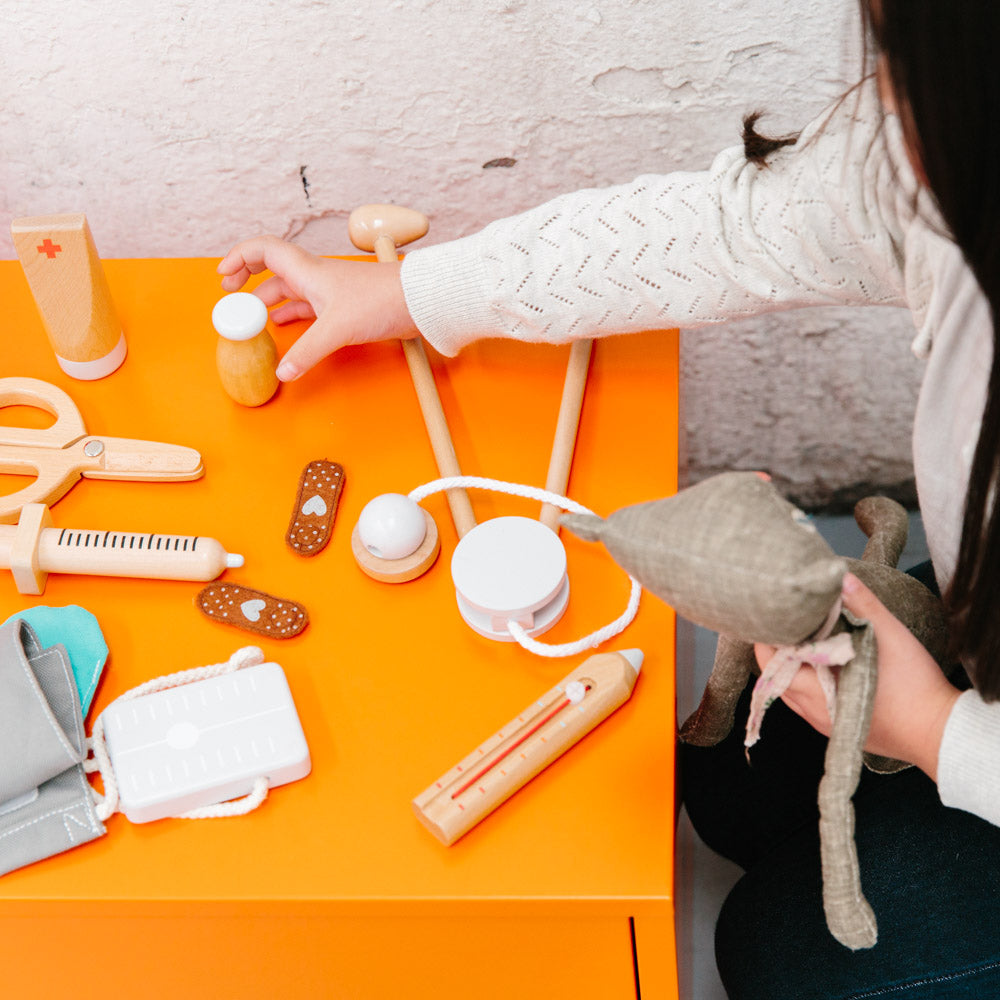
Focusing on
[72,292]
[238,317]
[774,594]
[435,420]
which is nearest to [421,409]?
[435,420]

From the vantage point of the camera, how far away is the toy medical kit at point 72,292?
2.07 feet

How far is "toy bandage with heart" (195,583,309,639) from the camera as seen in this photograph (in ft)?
1.92

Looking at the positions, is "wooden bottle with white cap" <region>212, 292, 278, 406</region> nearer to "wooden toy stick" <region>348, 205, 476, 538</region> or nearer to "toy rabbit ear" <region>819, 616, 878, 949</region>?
"wooden toy stick" <region>348, 205, 476, 538</region>

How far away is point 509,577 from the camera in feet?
1.87

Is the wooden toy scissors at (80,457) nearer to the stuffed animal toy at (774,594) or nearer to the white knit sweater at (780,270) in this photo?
the white knit sweater at (780,270)

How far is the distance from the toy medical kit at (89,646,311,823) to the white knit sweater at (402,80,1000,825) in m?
0.26

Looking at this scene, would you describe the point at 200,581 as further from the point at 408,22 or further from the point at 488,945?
the point at 408,22

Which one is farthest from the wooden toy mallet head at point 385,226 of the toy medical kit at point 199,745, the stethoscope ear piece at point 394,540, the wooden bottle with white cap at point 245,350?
the toy medical kit at point 199,745

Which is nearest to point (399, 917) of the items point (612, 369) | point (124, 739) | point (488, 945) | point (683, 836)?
point (488, 945)

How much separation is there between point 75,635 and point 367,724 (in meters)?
0.17

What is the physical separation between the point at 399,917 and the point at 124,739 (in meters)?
0.16

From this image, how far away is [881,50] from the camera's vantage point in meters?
0.46

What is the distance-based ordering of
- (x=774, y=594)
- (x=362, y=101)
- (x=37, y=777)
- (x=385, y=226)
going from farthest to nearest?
1. (x=362, y=101)
2. (x=385, y=226)
3. (x=37, y=777)
4. (x=774, y=594)

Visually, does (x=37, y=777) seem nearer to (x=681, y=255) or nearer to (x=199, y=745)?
(x=199, y=745)
